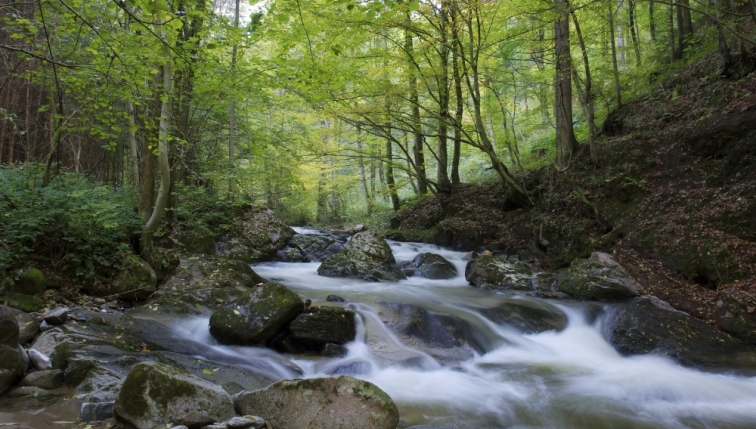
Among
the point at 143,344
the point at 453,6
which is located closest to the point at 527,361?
the point at 143,344

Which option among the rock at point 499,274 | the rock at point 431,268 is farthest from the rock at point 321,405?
the rock at point 431,268

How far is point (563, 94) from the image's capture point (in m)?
10.4

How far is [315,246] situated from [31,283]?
8009 mm

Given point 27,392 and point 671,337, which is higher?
point 27,392

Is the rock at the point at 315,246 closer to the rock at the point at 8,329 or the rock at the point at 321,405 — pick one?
the rock at the point at 8,329

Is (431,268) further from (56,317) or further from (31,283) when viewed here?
(31,283)

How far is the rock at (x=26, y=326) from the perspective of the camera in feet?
13.5

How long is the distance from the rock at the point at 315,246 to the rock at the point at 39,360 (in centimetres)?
848

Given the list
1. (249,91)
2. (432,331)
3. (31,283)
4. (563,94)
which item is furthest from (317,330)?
(563,94)

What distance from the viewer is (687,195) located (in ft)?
25.6

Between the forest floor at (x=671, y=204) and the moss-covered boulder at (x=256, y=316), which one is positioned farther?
the forest floor at (x=671, y=204)

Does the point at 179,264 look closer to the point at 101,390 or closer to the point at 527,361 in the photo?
the point at 101,390

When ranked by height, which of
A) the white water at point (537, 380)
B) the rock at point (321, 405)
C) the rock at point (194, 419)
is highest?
the rock at point (194, 419)

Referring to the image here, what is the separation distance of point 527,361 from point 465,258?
5.31 m
